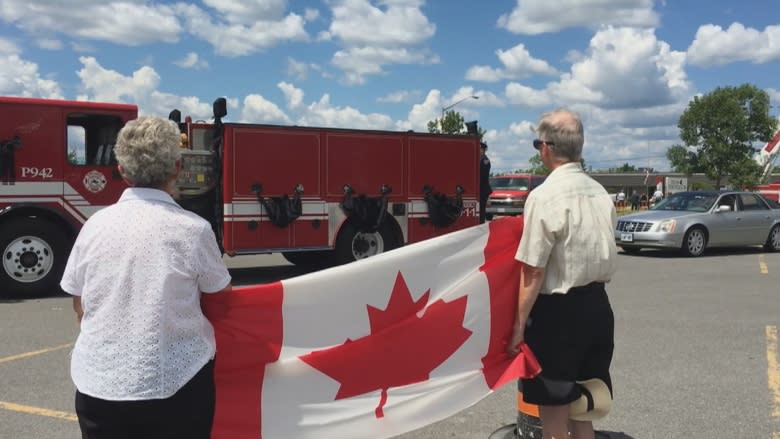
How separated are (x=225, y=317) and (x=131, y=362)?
74 centimetres

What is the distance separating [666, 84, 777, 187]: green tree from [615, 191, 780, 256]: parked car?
131 ft

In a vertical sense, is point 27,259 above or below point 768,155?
below

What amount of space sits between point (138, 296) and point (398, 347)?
5.31 ft

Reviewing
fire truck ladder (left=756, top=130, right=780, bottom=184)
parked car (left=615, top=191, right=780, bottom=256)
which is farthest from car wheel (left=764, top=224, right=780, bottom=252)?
fire truck ladder (left=756, top=130, right=780, bottom=184)

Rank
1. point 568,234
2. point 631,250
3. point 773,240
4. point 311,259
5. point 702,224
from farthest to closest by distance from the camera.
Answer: point 773,240, point 631,250, point 702,224, point 311,259, point 568,234

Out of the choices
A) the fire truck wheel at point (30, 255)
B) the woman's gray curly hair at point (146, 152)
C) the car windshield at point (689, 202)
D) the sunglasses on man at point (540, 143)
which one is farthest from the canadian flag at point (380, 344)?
the car windshield at point (689, 202)

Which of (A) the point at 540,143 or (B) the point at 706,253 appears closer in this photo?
(A) the point at 540,143

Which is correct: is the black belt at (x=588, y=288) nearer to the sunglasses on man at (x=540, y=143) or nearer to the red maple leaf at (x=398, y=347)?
the sunglasses on man at (x=540, y=143)

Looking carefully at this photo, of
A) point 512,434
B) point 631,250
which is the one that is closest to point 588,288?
point 512,434

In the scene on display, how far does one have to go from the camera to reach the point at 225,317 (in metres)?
3.01

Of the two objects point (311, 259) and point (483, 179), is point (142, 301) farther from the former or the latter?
point (483, 179)

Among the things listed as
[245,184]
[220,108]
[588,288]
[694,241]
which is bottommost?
[694,241]

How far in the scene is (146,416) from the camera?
2297mm

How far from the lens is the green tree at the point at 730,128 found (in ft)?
173
